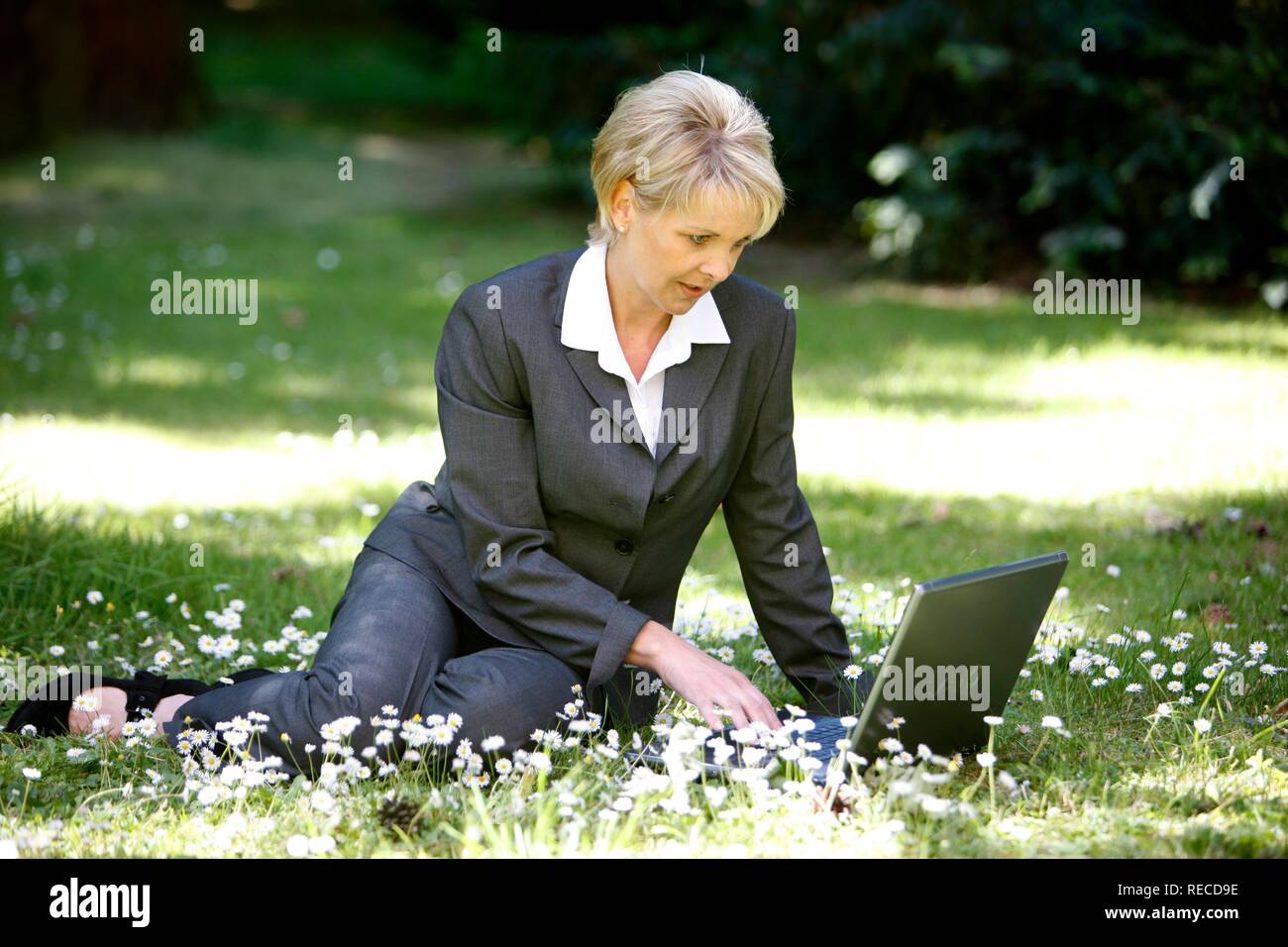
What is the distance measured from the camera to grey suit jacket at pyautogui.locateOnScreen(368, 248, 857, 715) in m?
3.33

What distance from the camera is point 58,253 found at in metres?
11.3

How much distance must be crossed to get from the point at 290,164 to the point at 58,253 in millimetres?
4264

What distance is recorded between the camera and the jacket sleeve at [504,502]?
10.8 feet

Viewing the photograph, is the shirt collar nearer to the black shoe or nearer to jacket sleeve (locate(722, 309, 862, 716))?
jacket sleeve (locate(722, 309, 862, 716))

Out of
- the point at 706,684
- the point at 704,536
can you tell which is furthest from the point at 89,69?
the point at 706,684

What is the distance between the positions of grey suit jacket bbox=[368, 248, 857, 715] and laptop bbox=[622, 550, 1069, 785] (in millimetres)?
373

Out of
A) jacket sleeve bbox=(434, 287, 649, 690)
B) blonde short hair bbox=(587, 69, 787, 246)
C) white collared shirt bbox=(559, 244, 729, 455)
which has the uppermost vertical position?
blonde short hair bbox=(587, 69, 787, 246)

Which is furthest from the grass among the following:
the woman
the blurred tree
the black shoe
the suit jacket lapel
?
the blurred tree

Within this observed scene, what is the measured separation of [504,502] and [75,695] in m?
1.23

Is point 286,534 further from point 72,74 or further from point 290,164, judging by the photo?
point 72,74

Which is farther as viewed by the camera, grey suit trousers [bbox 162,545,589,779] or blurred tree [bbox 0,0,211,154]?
blurred tree [bbox 0,0,211,154]

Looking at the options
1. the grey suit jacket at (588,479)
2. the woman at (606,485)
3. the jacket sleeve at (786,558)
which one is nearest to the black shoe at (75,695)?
the woman at (606,485)
